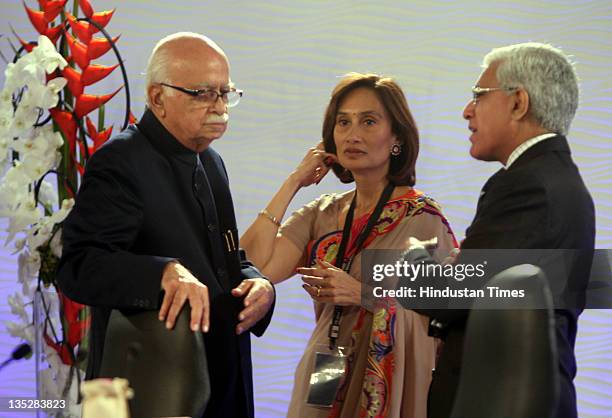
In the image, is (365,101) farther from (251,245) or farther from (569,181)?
(569,181)

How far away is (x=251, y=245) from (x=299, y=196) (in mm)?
888

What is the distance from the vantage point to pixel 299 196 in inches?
154

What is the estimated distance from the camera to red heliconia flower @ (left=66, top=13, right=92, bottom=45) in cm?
282

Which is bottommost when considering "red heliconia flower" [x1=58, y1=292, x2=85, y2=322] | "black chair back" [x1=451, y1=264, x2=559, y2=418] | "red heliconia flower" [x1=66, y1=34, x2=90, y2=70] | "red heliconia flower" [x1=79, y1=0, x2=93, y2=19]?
"black chair back" [x1=451, y1=264, x2=559, y2=418]

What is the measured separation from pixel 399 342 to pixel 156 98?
41.1 inches

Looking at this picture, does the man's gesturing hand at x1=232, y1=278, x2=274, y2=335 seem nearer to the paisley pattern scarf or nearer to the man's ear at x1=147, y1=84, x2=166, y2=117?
the man's ear at x1=147, y1=84, x2=166, y2=117

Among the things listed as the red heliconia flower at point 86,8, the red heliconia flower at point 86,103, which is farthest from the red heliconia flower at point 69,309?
the red heliconia flower at point 86,8

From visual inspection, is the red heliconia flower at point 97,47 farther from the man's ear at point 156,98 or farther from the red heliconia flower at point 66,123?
the man's ear at point 156,98

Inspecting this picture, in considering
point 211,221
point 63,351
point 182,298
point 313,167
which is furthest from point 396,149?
point 182,298

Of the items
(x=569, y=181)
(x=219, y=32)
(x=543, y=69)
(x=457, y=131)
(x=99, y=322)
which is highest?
(x=219, y=32)

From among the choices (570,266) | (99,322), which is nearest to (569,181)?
(570,266)

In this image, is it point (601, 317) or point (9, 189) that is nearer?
point (9, 189)

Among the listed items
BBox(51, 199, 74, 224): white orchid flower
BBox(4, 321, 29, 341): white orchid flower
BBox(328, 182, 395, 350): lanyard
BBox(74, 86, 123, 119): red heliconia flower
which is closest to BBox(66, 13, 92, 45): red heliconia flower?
BBox(74, 86, 123, 119): red heliconia flower

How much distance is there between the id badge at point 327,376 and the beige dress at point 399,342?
0.18 ft
